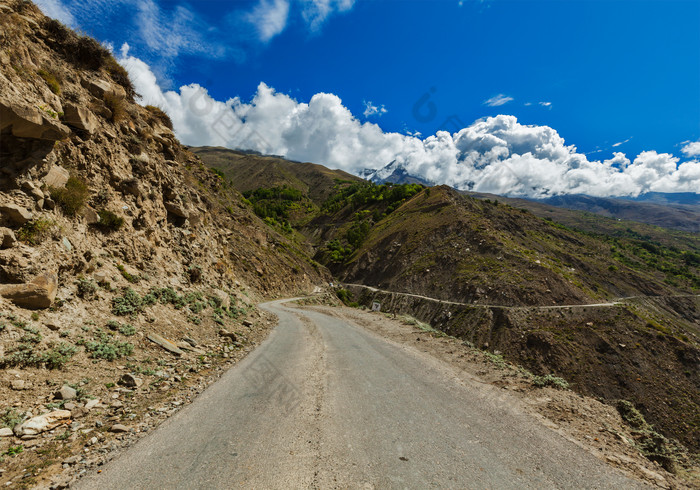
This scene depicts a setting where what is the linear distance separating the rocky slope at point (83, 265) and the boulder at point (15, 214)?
0.08ft

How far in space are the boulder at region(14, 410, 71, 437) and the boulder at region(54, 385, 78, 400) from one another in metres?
0.46

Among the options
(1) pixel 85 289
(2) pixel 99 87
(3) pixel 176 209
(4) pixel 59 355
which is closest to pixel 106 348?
(4) pixel 59 355

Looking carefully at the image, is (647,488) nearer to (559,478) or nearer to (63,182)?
(559,478)

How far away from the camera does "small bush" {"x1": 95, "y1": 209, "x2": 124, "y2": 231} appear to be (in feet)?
35.0

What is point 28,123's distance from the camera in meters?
7.75

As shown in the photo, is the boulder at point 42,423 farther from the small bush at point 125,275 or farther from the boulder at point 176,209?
the boulder at point 176,209

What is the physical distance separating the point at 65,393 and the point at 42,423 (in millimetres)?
884

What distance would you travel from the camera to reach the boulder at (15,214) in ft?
23.1

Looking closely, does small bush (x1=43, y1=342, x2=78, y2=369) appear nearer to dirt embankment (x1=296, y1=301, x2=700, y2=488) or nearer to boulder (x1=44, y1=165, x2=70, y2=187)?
boulder (x1=44, y1=165, x2=70, y2=187)

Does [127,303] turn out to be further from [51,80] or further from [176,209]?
[176,209]

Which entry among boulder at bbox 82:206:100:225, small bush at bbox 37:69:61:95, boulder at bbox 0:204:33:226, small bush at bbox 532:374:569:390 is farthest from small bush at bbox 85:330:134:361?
small bush at bbox 532:374:569:390

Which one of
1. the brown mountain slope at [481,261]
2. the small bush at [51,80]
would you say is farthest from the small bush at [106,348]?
the brown mountain slope at [481,261]

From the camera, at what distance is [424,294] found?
→ 1929 inches

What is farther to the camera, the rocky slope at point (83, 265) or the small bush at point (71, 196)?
the small bush at point (71, 196)
